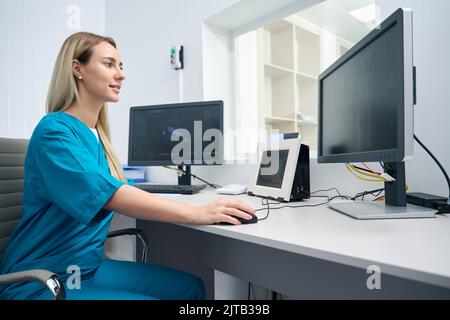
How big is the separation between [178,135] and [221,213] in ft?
3.16

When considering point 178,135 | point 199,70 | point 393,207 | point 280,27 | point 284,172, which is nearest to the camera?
point 393,207

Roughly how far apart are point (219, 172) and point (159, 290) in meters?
0.87

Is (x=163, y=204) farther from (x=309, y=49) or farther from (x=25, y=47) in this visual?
(x=309, y=49)

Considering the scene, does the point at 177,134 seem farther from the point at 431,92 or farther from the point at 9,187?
the point at 431,92

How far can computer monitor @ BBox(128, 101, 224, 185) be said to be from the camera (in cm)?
157

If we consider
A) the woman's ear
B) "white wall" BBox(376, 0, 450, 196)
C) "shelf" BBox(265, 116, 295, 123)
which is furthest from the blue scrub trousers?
"shelf" BBox(265, 116, 295, 123)

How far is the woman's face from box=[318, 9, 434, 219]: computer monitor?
0.82 m

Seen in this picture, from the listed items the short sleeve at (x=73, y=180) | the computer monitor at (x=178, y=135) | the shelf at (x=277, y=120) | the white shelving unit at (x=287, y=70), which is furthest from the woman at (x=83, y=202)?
the shelf at (x=277, y=120)

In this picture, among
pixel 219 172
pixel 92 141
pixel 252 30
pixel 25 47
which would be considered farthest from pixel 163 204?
pixel 25 47

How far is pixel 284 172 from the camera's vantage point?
1.12 metres

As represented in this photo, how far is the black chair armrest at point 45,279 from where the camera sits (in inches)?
25.3

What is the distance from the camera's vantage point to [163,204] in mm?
762

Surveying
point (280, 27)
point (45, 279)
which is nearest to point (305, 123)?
point (280, 27)

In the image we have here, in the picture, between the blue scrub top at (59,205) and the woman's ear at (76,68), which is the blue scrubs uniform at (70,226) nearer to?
the blue scrub top at (59,205)
